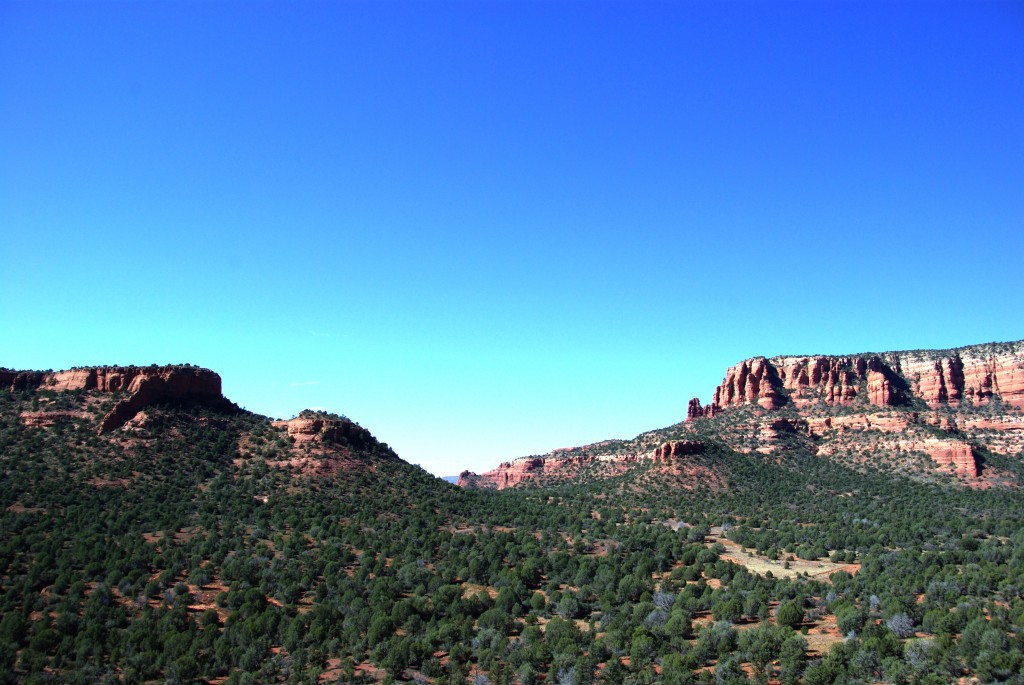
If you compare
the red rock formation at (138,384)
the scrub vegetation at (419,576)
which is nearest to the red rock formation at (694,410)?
the scrub vegetation at (419,576)

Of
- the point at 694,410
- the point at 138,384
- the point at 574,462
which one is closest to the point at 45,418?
the point at 138,384

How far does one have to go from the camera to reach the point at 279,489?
60531mm

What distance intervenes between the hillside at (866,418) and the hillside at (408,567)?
10.3 meters

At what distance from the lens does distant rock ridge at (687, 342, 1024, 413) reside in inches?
4363

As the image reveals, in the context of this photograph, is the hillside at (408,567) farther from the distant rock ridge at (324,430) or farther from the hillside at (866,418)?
the hillside at (866,418)

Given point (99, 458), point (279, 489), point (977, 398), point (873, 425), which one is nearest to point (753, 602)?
point (279, 489)

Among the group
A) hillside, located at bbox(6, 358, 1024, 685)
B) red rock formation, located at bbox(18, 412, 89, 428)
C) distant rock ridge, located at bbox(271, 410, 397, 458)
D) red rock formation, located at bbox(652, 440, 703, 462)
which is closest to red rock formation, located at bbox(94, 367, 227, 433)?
hillside, located at bbox(6, 358, 1024, 685)

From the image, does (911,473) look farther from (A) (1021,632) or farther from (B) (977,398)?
(A) (1021,632)

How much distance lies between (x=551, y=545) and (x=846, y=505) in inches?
1728

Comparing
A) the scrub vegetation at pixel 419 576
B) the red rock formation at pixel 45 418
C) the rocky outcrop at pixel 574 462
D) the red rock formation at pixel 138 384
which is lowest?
the scrub vegetation at pixel 419 576

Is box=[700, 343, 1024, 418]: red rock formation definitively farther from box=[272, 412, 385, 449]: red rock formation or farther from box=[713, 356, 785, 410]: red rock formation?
box=[272, 412, 385, 449]: red rock formation

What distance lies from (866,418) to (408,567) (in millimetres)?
92196

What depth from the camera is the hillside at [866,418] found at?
94.9 meters

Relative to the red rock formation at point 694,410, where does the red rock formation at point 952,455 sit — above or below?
below
